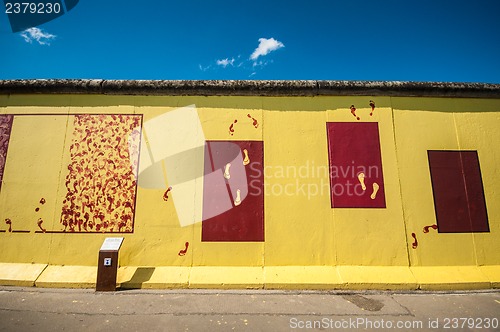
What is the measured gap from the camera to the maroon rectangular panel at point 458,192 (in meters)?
4.89

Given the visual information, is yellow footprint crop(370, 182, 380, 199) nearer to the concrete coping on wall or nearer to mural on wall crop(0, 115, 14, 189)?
the concrete coping on wall

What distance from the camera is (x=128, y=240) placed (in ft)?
15.7

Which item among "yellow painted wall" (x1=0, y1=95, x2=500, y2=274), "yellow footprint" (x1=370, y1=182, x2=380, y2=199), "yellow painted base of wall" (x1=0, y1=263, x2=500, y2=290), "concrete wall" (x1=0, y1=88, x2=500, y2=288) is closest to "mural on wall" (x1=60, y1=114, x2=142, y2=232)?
"concrete wall" (x1=0, y1=88, x2=500, y2=288)

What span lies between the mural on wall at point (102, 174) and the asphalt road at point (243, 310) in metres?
1.20

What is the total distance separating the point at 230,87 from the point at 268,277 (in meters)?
3.65

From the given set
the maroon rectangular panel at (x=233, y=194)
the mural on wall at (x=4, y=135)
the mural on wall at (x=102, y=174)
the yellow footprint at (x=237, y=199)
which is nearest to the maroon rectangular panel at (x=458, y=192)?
the maroon rectangular panel at (x=233, y=194)

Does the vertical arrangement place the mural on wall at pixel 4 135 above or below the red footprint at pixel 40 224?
above

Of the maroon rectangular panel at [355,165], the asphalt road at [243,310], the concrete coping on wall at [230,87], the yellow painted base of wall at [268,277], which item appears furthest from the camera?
the concrete coping on wall at [230,87]

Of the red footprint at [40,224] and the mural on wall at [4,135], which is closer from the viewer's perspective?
the red footprint at [40,224]

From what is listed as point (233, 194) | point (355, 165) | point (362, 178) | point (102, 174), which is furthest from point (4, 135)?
point (362, 178)

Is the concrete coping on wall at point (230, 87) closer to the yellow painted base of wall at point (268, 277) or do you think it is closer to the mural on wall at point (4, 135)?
the mural on wall at point (4, 135)

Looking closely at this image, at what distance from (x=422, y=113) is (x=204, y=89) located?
444 cm

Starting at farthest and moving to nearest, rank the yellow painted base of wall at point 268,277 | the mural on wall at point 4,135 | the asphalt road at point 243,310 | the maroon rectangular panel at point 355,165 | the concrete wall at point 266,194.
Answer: the mural on wall at point 4,135 < the maroon rectangular panel at point 355,165 < the concrete wall at point 266,194 < the yellow painted base of wall at point 268,277 < the asphalt road at point 243,310

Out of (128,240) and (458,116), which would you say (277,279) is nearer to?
(128,240)
